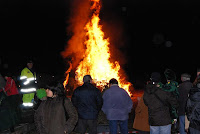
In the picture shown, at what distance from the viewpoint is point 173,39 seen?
139 ft

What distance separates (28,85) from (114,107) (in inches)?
156

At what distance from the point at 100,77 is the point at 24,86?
7.51 meters

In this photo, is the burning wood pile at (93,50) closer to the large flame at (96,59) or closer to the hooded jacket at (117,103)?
the large flame at (96,59)

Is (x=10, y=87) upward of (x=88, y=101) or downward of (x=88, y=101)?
upward

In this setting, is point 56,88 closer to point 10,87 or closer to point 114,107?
point 114,107

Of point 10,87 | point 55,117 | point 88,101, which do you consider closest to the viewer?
point 55,117

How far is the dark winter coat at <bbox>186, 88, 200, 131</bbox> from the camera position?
15.3ft

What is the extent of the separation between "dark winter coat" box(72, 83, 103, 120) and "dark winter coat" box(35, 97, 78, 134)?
233 centimetres

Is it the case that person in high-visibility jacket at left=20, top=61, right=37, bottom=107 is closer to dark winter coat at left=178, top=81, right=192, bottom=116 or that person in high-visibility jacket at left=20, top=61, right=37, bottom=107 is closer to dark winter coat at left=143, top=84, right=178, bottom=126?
dark winter coat at left=143, top=84, right=178, bottom=126

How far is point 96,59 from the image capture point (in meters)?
16.4

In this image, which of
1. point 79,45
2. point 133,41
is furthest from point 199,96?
point 133,41

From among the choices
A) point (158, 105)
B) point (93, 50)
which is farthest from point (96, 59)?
point (158, 105)

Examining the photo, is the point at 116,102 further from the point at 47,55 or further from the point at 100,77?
the point at 47,55

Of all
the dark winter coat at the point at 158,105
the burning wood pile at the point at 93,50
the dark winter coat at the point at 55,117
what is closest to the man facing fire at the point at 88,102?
the dark winter coat at the point at 158,105
